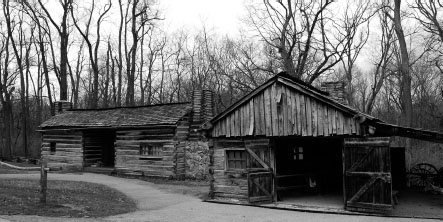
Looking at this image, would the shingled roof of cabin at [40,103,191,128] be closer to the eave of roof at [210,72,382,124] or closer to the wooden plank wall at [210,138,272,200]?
the wooden plank wall at [210,138,272,200]

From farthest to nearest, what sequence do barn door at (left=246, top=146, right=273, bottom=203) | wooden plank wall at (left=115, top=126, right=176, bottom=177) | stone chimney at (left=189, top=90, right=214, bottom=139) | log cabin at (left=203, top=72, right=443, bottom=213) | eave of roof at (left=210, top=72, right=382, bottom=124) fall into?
stone chimney at (left=189, top=90, right=214, bottom=139) → wooden plank wall at (left=115, top=126, right=176, bottom=177) → barn door at (left=246, top=146, right=273, bottom=203) → eave of roof at (left=210, top=72, right=382, bottom=124) → log cabin at (left=203, top=72, right=443, bottom=213)

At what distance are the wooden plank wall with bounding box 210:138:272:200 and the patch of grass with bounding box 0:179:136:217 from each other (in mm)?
3646

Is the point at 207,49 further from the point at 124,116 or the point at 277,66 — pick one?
the point at 124,116

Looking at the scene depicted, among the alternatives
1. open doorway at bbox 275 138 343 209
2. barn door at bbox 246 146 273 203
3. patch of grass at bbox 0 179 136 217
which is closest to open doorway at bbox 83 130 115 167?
patch of grass at bbox 0 179 136 217

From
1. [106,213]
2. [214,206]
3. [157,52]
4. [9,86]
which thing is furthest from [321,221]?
[9,86]

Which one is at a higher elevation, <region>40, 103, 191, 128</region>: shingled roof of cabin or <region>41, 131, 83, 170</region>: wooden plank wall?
<region>40, 103, 191, 128</region>: shingled roof of cabin

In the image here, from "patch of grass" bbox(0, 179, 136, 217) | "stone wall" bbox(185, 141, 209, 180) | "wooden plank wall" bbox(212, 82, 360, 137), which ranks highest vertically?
"wooden plank wall" bbox(212, 82, 360, 137)

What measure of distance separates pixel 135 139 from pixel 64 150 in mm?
7054

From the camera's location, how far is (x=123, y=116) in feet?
96.6

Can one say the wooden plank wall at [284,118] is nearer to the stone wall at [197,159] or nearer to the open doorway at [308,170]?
the open doorway at [308,170]

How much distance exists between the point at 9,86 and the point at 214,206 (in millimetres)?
38994

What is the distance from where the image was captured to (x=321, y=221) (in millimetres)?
12867

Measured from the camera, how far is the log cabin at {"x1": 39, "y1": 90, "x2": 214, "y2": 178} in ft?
83.9

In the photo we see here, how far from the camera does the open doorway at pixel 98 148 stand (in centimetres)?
3009
